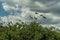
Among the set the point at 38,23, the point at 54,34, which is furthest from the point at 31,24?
the point at 54,34

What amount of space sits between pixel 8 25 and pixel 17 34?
547 centimetres

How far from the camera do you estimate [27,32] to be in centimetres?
5694

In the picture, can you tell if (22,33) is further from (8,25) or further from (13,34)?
(8,25)

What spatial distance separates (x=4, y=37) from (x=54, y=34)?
33.1ft

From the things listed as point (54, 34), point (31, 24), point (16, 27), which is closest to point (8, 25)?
point (16, 27)

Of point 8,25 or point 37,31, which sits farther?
point 8,25

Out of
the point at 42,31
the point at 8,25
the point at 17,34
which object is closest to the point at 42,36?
the point at 42,31

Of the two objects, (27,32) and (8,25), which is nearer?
(27,32)

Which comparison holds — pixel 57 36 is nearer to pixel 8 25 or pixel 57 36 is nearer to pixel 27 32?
pixel 27 32

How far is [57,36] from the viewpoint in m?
58.6

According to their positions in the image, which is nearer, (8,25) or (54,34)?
(54,34)

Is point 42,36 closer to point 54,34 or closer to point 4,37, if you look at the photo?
point 54,34

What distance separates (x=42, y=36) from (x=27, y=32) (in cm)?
314

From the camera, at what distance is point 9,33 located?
187ft
